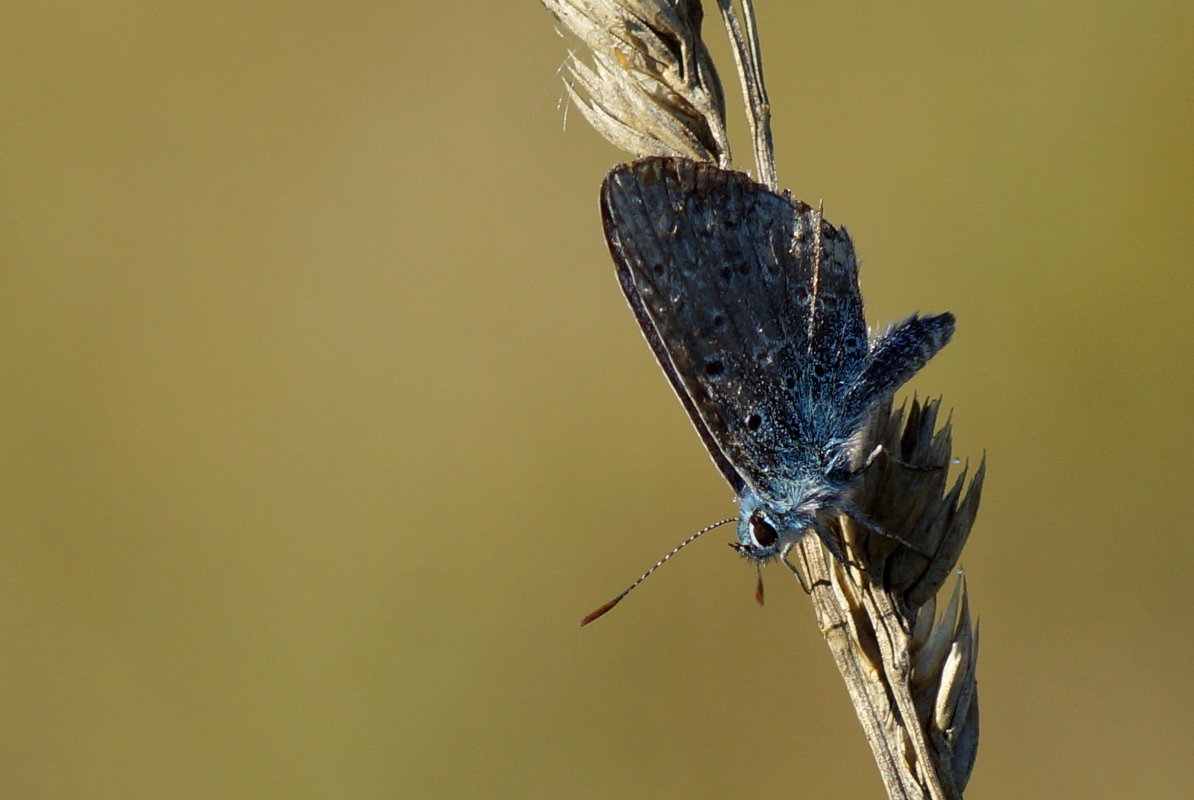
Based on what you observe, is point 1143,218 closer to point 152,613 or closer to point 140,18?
point 152,613

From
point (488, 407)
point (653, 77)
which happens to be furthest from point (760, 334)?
point (488, 407)

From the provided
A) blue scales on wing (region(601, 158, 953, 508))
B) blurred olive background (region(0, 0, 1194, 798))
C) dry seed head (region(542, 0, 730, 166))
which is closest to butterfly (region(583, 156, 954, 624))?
blue scales on wing (region(601, 158, 953, 508))

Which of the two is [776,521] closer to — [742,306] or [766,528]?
[766,528]

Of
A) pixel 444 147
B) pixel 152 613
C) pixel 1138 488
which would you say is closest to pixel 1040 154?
pixel 1138 488

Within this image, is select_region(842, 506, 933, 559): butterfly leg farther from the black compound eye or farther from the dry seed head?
the dry seed head

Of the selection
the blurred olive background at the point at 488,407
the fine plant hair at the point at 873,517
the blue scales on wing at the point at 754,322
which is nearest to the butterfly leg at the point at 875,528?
the fine plant hair at the point at 873,517

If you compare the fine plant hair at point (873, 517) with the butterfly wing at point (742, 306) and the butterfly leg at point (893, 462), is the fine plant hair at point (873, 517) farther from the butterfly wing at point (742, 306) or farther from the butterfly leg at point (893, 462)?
the butterfly wing at point (742, 306)
